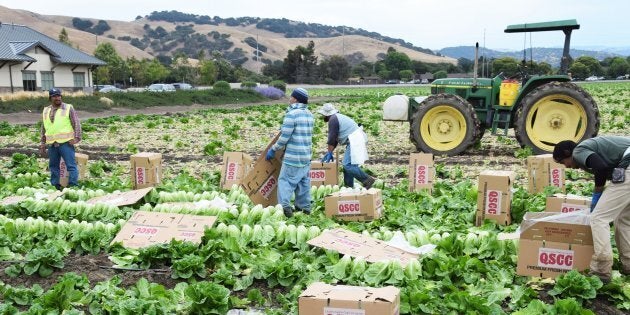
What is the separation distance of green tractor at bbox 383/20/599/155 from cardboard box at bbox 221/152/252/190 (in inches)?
200

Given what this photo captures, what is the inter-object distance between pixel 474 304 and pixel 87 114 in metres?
29.4

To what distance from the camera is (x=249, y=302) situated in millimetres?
5359

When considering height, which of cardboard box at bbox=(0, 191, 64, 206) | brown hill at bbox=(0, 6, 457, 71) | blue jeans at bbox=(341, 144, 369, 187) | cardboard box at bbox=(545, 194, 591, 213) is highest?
brown hill at bbox=(0, 6, 457, 71)

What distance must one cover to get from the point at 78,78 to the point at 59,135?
40.1 metres

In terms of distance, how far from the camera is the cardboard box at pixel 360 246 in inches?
240

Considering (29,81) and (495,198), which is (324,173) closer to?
(495,198)

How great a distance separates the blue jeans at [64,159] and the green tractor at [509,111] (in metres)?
7.01

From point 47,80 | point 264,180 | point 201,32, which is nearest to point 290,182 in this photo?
point 264,180

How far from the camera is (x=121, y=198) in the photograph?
8.56 meters

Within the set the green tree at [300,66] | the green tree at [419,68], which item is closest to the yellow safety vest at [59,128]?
the green tree at [300,66]

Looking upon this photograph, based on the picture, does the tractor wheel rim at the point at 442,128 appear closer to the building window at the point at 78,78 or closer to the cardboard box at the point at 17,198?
the cardboard box at the point at 17,198

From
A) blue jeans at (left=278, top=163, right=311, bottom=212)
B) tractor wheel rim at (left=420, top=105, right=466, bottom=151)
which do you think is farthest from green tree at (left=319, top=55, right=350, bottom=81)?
blue jeans at (left=278, top=163, right=311, bottom=212)

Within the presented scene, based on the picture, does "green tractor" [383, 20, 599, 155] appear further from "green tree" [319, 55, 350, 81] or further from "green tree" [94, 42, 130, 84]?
"green tree" [319, 55, 350, 81]

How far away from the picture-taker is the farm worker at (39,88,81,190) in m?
9.97
